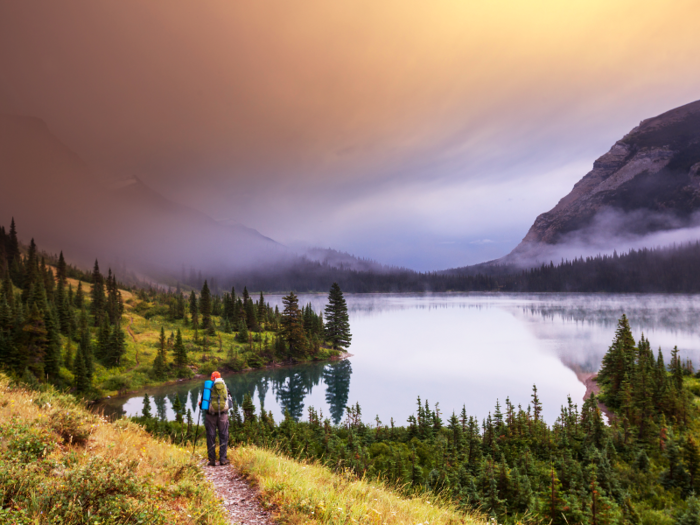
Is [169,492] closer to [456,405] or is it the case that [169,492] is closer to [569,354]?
[456,405]

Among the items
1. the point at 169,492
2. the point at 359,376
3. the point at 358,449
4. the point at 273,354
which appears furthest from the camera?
the point at 273,354

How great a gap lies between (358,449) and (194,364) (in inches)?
2039

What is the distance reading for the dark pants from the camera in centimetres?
1068

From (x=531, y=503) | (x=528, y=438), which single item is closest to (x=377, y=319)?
(x=528, y=438)

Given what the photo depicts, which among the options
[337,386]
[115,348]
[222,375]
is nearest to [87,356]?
[115,348]

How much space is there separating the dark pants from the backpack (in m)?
0.19

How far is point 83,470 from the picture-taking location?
215 inches

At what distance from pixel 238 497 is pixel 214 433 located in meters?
3.56

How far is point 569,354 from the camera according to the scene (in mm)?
66062

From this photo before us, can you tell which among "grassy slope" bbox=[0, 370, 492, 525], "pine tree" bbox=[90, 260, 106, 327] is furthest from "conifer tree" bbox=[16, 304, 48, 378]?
"grassy slope" bbox=[0, 370, 492, 525]

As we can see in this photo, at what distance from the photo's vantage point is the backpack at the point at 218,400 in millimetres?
11074

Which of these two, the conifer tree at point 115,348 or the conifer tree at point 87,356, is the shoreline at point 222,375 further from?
the conifer tree at point 115,348

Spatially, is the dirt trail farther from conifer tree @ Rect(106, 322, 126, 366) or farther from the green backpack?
conifer tree @ Rect(106, 322, 126, 366)

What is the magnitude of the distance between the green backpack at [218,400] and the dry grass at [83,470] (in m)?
1.52
